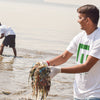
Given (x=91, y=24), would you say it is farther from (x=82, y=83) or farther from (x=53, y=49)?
(x=53, y=49)

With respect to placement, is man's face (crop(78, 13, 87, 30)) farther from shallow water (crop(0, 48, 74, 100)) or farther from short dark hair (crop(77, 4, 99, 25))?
shallow water (crop(0, 48, 74, 100))

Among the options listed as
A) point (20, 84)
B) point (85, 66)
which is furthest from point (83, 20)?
point (20, 84)

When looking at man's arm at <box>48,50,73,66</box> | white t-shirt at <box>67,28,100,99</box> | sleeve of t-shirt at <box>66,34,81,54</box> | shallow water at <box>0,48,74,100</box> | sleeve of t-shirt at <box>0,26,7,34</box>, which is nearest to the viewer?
white t-shirt at <box>67,28,100,99</box>

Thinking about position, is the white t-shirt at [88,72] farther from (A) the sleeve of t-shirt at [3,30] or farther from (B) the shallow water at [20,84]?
(A) the sleeve of t-shirt at [3,30]

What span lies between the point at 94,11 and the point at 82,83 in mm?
796

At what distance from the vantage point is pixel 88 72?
3.46 meters

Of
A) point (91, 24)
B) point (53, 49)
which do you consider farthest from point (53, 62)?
point (53, 49)

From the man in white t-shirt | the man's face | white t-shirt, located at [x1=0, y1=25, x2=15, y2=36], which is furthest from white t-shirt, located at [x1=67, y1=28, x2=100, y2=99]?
white t-shirt, located at [x1=0, y1=25, x2=15, y2=36]

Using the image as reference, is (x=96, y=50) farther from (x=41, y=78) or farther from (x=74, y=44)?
(x=41, y=78)

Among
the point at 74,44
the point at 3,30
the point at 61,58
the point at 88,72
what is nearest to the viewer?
the point at 88,72

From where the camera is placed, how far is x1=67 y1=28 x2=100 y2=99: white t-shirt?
345 centimetres

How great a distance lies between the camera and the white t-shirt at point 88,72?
3.45 metres

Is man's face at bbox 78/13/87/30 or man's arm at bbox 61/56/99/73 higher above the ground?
man's face at bbox 78/13/87/30

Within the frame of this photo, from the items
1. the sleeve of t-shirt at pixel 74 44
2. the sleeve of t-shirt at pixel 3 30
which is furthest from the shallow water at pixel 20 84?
the sleeve of t-shirt at pixel 74 44
